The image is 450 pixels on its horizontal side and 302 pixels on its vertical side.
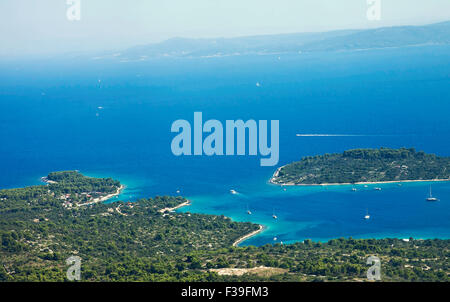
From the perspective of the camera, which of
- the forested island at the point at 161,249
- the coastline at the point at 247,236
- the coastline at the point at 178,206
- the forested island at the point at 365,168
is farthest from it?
the forested island at the point at 365,168

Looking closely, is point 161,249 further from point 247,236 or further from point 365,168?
point 365,168

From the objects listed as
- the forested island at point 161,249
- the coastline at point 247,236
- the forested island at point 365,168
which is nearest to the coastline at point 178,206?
the forested island at point 161,249

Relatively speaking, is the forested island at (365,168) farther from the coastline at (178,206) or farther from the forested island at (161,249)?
the forested island at (161,249)

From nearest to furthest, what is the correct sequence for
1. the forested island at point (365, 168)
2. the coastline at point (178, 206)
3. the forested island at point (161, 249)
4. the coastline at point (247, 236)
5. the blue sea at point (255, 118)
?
the forested island at point (161, 249), the coastline at point (247, 236), the blue sea at point (255, 118), the coastline at point (178, 206), the forested island at point (365, 168)

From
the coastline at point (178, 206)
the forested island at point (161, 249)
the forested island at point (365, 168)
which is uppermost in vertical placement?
the forested island at point (365, 168)

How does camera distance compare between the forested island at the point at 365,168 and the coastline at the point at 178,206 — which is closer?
the coastline at the point at 178,206

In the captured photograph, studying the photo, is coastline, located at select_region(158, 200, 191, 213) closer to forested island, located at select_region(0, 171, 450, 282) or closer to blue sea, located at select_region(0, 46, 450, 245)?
forested island, located at select_region(0, 171, 450, 282)

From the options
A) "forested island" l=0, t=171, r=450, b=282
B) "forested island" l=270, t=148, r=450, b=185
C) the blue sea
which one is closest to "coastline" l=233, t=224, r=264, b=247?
"forested island" l=0, t=171, r=450, b=282

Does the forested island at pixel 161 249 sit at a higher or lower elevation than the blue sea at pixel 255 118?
lower
